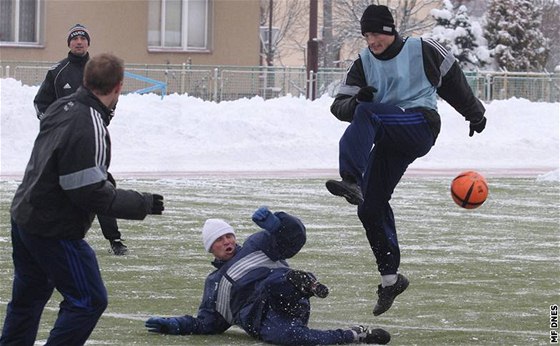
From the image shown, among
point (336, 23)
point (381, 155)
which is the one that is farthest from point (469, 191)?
point (336, 23)

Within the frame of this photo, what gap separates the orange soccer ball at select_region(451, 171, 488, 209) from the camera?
412 inches

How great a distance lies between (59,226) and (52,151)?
412 millimetres

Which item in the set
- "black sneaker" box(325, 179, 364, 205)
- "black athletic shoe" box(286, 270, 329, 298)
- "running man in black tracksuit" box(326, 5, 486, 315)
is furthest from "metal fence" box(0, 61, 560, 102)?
"black athletic shoe" box(286, 270, 329, 298)

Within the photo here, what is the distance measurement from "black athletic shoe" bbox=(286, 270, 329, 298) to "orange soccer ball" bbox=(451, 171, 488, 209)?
216 centimetres

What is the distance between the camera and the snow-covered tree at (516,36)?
49.8 m

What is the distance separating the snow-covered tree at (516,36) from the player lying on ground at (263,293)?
41489mm

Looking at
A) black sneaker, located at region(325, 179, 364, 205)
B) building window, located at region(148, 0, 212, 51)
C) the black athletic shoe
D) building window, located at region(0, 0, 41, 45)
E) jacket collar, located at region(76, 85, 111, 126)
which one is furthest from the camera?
building window, located at region(148, 0, 212, 51)

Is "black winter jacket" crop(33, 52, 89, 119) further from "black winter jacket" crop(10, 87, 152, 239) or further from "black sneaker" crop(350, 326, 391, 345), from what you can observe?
"black winter jacket" crop(10, 87, 152, 239)

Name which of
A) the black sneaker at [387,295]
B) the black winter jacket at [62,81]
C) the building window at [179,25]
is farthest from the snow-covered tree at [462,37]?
the black sneaker at [387,295]

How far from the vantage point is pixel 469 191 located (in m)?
10.5

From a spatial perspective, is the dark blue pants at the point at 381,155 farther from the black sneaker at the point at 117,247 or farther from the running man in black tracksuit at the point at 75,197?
the black sneaker at the point at 117,247

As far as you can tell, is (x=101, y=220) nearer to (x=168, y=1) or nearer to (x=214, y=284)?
(x=214, y=284)

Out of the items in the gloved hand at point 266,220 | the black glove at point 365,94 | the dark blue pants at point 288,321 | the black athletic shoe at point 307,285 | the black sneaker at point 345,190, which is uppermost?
the black glove at point 365,94

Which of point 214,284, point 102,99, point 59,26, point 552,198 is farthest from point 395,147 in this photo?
point 59,26
